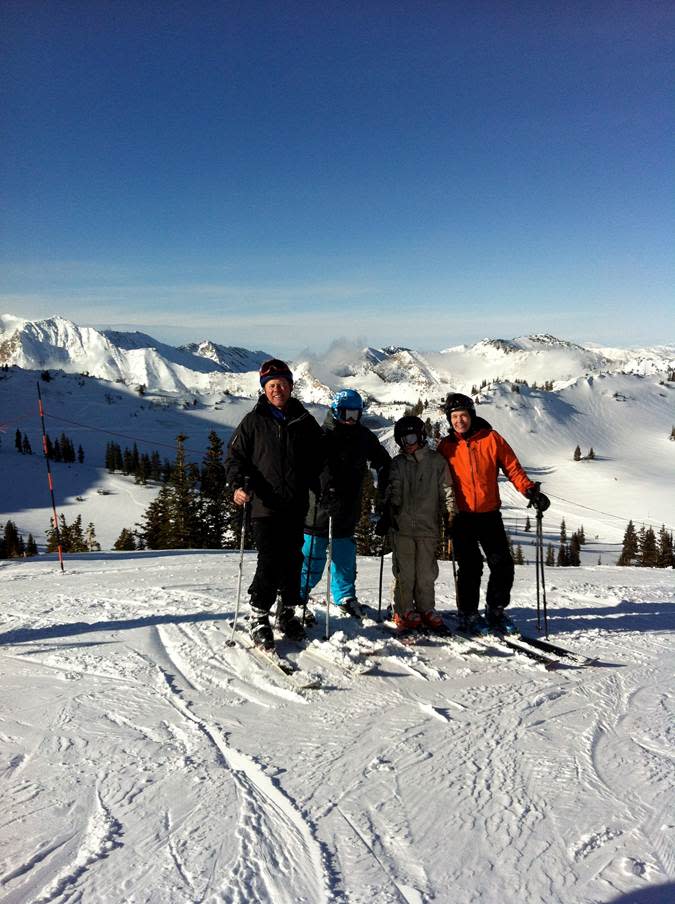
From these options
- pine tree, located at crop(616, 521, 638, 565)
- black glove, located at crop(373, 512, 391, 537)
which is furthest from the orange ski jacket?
pine tree, located at crop(616, 521, 638, 565)

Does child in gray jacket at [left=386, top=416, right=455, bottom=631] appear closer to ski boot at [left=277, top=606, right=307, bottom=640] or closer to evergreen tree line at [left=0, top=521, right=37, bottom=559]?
ski boot at [left=277, top=606, right=307, bottom=640]

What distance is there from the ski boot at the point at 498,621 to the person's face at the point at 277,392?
2999mm

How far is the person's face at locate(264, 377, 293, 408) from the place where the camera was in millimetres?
5484

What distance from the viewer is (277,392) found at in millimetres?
5477

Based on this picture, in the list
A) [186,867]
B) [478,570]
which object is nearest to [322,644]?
[478,570]

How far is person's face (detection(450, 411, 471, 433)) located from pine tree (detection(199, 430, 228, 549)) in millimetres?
25050

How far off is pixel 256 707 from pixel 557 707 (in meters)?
2.22

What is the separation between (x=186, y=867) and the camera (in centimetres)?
259

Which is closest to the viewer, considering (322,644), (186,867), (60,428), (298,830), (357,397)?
(186,867)

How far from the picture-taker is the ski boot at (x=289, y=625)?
18.6ft

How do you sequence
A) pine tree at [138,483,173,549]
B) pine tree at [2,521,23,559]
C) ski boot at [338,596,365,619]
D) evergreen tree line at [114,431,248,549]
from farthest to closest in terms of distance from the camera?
pine tree at [2,521,23,559]
pine tree at [138,483,173,549]
evergreen tree line at [114,431,248,549]
ski boot at [338,596,365,619]

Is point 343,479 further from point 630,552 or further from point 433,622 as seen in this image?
point 630,552

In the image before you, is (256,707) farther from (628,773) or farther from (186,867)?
(628,773)

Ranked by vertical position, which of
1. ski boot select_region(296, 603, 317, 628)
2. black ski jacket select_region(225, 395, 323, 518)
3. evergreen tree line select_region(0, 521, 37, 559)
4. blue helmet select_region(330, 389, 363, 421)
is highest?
blue helmet select_region(330, 389, 363, 421)
